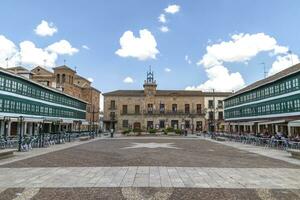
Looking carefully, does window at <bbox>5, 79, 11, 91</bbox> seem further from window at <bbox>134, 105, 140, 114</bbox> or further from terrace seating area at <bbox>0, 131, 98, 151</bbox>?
window at <bbox>134, 105, 140, 114</bbox>

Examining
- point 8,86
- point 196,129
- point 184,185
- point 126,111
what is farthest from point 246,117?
point 184,185

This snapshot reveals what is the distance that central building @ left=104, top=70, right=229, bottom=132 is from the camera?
6462 cm

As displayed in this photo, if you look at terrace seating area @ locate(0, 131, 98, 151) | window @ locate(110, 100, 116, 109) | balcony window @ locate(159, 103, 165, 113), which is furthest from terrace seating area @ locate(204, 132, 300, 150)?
window @ locate(110, 100, 116, 109)

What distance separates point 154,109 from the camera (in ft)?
217

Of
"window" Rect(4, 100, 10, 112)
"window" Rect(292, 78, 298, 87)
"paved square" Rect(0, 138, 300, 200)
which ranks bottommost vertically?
"paved square" Rect(0, 138, 300, 200)

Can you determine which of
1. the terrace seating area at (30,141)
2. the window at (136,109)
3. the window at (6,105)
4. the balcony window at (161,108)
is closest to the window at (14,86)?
the window at (6,105)

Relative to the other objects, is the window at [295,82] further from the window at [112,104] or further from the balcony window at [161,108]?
the window at [112,104]

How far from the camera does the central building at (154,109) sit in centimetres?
6462

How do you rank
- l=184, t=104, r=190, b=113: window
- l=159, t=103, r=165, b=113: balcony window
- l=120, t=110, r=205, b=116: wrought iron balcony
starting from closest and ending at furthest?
l=120, t=110, r=205, b=116: wrought iron balcony < l=184, t=104, r=190, b=113: window < l=159, t=103, r=165, b=113: balcony window

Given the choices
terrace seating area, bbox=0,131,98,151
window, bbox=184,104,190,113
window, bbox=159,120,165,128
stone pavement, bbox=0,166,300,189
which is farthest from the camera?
window, bbox=184,104,190,113

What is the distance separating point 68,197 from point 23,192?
1.34 meters

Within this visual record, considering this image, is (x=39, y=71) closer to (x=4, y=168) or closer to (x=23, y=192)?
(x=4, y=168)

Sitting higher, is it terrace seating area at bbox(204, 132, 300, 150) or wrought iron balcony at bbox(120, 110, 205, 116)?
wrought iron balcony at bbox(120, 110, 205, 116)

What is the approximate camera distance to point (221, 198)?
644cm
